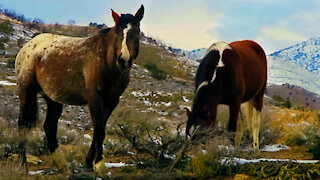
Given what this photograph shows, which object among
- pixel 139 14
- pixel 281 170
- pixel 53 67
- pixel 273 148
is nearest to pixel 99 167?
pixel 53 67

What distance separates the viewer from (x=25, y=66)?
709 cm

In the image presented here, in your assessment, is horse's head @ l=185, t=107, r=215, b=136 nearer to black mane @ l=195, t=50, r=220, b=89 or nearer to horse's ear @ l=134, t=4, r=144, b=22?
black mane @ l=195, t=50, r=220, b=89

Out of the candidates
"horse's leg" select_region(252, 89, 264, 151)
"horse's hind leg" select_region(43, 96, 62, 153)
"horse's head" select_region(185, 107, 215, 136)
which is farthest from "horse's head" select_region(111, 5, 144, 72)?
"horse's leg" select_region(252, 89, 264, 151)

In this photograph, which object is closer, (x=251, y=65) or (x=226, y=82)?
(x=226, y=82)

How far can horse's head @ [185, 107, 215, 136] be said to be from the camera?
252 inches

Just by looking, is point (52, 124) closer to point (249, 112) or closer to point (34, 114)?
point (34, 114)

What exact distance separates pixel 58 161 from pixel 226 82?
3.46 metres

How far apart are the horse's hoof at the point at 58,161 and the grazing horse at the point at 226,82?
92.7 inches

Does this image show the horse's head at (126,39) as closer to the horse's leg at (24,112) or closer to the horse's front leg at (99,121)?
the horse's front leg at (99,121)

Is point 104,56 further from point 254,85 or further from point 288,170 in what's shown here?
point 254,85

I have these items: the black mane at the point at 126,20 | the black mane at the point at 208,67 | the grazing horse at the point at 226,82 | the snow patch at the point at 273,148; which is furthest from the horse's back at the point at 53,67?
the snow patch at the point at 273,148

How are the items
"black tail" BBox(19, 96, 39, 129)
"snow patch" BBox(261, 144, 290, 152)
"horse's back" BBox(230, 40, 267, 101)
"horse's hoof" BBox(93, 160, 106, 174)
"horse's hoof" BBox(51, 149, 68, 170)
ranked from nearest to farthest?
1. "horse's hoof" BBox(93, 160, 106, 174)
2. "horse's hoof" BBox(51, 149, 68, 170)
3. "black tail" BBox(19, 96, 39, 129)
4. "horse's back" BBox(230, 40, 267, 101)
5. "snow patch" BBox(261, 144, 290, 152)

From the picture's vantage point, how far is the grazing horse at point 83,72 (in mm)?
5836

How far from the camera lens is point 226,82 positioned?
7387 mm
